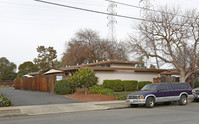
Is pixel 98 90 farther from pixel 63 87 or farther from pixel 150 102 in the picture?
pixel 150 102

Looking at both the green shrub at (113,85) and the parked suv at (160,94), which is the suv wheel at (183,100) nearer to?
the parked suv at (160,94)

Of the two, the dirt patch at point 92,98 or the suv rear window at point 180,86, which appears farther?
the dirt patch at point 92,98

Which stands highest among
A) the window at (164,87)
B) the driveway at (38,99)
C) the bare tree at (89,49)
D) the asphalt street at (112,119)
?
the bare tree at (89,49)

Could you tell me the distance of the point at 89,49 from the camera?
45.0m

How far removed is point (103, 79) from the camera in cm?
2572

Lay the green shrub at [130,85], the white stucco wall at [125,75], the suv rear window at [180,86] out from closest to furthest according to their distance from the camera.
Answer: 1. the suv rear window at [180,86]
2. the green shrub at [130,85]
3. the white stucco wall at [125,75]

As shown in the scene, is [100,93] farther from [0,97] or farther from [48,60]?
[48,60]

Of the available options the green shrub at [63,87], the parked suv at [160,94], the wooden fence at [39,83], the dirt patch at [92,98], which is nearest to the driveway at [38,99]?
the green shrub at [63,87]

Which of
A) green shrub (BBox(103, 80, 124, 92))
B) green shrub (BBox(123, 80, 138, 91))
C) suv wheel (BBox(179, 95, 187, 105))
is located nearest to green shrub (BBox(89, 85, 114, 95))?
green shrub (BBox(103, 80, 124, 92))

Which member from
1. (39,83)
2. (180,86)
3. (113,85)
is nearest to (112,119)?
(180,86)

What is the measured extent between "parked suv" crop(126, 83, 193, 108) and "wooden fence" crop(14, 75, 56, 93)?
445 inches

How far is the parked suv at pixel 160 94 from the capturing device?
15109 mm

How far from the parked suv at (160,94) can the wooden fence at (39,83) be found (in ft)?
37.1

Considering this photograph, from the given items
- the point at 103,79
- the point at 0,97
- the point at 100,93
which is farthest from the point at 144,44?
the point at 0,97
